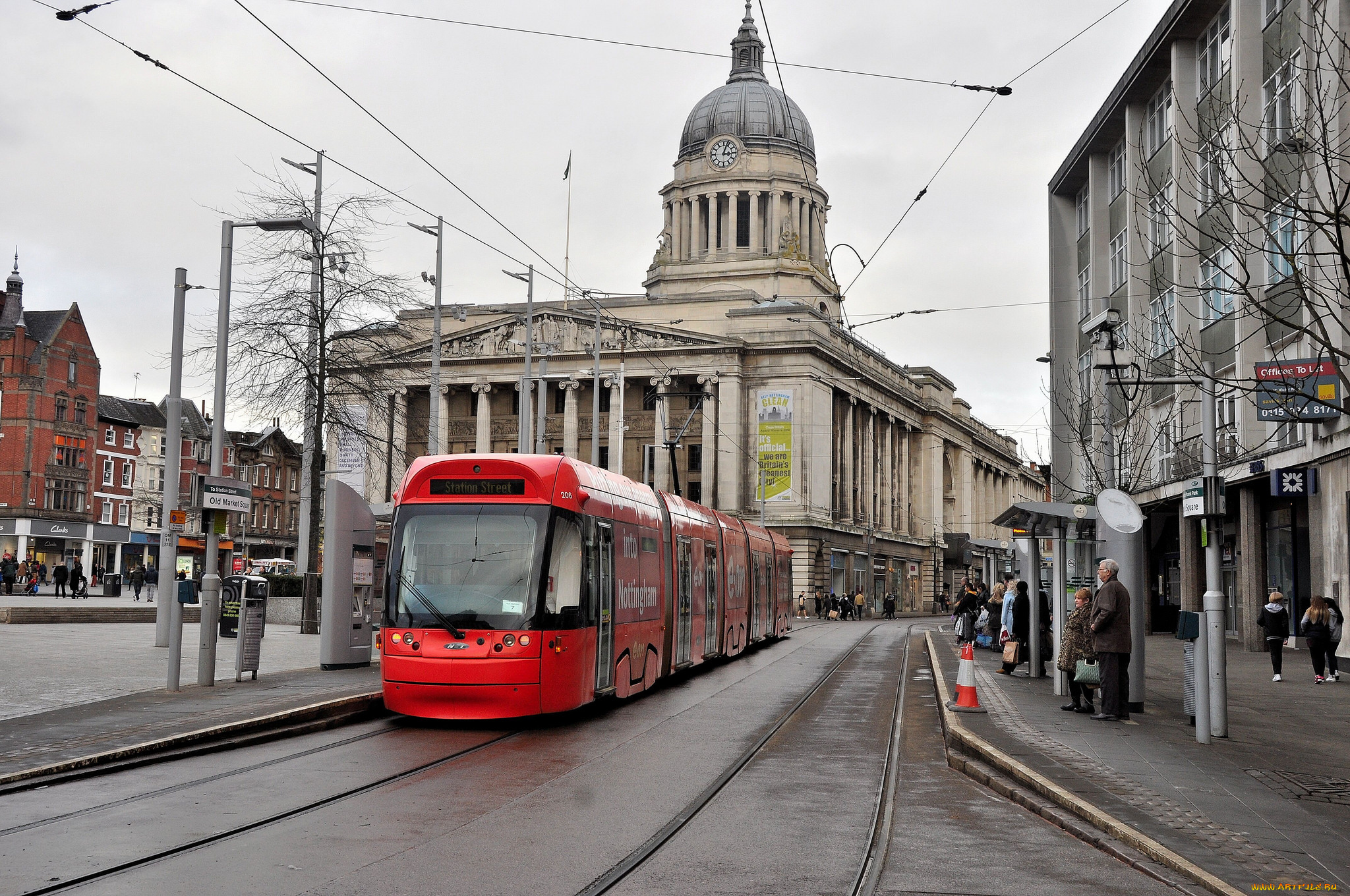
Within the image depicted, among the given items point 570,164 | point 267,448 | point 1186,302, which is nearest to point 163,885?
point 1186,302

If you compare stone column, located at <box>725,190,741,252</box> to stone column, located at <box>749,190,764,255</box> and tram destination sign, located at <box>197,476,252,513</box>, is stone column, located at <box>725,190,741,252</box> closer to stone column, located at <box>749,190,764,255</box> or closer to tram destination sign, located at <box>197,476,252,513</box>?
stone column, located at <box>749,190,764,255</box>

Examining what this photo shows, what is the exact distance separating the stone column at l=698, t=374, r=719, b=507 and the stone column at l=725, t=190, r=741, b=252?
22.0m

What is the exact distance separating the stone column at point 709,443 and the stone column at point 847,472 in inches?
371

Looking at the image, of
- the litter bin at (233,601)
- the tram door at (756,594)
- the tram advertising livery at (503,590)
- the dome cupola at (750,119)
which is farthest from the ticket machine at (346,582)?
the dome cupola at (750,119)

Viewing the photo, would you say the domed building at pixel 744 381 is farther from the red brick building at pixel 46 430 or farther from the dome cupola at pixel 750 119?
the red brick building at pixel 46 430

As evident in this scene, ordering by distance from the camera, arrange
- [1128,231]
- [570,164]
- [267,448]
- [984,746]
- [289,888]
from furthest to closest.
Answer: [267,448] → [570,164] → [1128,231] → [984,746] → [289,888]

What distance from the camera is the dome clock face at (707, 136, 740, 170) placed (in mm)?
106250

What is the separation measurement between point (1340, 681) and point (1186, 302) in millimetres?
16609

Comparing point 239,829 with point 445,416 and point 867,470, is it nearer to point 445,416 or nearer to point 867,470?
point 445,416

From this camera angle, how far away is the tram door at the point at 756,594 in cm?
3256

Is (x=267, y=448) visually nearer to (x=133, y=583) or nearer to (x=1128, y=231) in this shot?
(x=133, y=583)

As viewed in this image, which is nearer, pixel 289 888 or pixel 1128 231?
pixel 289 888

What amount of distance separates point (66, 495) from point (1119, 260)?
63.9m

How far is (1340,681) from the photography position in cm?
2428
